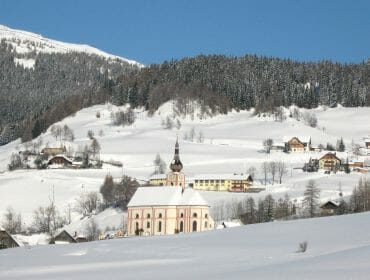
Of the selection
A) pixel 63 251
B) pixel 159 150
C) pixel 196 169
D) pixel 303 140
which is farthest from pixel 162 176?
pixel 63 251

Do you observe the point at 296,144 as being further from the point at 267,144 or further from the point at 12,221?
the point at 12,221

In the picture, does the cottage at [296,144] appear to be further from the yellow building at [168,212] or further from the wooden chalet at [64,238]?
the wooden chalet at [64,238]

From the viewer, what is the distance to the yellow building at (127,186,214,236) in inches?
3698

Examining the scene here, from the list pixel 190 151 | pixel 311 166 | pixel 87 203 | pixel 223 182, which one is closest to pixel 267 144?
pixel 190 151

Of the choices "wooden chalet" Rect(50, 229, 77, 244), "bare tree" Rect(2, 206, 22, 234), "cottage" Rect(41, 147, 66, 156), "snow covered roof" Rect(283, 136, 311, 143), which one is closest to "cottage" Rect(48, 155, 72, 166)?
"cottage" Rect(41, 147, 66, 156)

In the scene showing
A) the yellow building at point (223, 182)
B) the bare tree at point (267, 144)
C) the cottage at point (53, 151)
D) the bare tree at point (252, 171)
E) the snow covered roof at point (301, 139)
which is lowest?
the yellow building at point (223, 182)

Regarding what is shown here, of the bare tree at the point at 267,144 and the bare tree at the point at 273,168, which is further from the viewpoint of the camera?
the bare tree at the point at 267,144

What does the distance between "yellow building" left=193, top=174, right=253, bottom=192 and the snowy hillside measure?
6896cm

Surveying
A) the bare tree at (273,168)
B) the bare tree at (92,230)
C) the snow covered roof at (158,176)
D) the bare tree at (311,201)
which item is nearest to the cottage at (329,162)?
the bare tree at (273,168)

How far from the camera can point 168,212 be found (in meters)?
95.4

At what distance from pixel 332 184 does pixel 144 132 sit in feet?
220

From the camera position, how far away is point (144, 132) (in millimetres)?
171875

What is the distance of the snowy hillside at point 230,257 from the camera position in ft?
76.9

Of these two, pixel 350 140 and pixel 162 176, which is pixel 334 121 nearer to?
pixel 350 140
